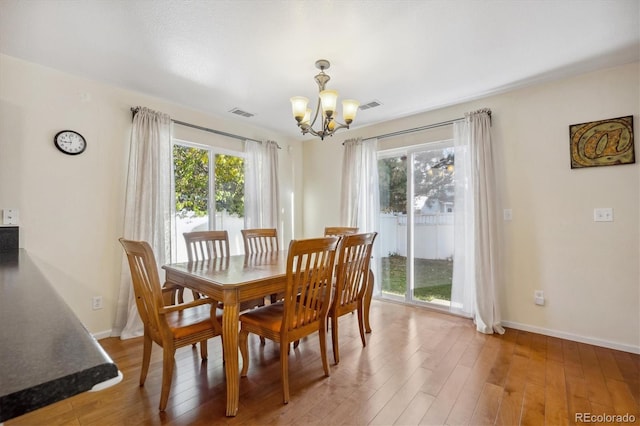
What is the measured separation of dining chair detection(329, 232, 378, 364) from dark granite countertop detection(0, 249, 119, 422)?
1691 millimetres

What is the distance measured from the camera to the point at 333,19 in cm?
193

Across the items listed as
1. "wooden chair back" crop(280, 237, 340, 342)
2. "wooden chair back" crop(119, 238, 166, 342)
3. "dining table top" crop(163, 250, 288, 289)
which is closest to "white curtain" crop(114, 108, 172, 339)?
"dining table top" crop(163, 250, 288, 289)

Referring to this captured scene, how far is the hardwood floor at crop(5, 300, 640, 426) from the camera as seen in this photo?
5.61 feet

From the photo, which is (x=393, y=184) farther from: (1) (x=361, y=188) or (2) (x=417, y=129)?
(2) (x=417, y=129)

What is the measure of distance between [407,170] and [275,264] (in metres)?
2.28

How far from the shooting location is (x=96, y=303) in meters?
2.80

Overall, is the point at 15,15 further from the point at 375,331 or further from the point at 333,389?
the point at 375,331

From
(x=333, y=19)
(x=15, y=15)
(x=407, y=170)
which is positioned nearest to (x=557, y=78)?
(x=407, y=170)

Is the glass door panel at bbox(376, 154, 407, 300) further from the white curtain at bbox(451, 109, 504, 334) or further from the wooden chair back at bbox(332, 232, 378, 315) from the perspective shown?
the wooden chair back at bbox(332, 232, 378, 315)

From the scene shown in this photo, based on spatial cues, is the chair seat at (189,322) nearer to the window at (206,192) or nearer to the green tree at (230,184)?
the window at (206,192)

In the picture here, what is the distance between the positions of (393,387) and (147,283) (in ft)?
5.64

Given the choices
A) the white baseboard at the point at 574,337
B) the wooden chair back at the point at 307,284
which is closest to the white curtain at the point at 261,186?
the wooden chair back at the point at 307,284

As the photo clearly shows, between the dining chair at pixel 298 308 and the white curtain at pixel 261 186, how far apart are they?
6.72 ft

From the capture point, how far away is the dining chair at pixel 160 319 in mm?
1691
